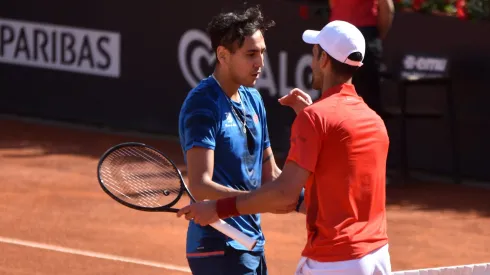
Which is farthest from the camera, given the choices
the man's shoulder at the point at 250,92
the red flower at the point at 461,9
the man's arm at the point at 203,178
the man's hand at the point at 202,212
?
the red flower at the point at 461,9

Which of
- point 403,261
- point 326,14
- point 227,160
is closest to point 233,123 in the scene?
point 227,160

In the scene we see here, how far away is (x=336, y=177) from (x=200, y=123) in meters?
0.74

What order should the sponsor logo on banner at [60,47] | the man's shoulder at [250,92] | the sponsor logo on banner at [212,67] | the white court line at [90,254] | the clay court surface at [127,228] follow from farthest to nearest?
the sponsor logo on banner at [60,47] → the sponsor logo on banner at [212,67] → the clay court surface at [127,228] → the white court line at [90,254] → the man's shoulder at [250,92]

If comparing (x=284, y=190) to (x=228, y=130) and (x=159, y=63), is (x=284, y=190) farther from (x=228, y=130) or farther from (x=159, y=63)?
(x=159, y=63)

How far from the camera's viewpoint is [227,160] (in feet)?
15.1

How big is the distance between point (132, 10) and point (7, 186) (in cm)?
324

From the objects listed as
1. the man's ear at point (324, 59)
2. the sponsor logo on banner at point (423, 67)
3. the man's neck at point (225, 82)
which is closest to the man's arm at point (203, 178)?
the man's neck at point (225, 82)

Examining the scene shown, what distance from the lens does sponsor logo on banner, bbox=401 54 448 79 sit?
10.5 m

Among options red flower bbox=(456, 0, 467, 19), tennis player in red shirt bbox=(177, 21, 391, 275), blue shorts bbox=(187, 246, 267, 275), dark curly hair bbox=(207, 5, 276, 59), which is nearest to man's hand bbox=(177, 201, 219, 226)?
tennis player in red shirt bbox=(177, 21, 391, 275)

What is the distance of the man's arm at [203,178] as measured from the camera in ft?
14.3

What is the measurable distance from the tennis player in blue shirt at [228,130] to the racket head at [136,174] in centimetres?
18

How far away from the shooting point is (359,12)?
9.91m

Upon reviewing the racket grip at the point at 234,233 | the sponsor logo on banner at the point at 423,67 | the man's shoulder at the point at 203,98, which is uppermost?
the man's shoulder at the point at 203,98

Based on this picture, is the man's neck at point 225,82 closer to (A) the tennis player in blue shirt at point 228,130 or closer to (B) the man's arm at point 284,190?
(A) the tennis player in blue shirt at point 228,130
